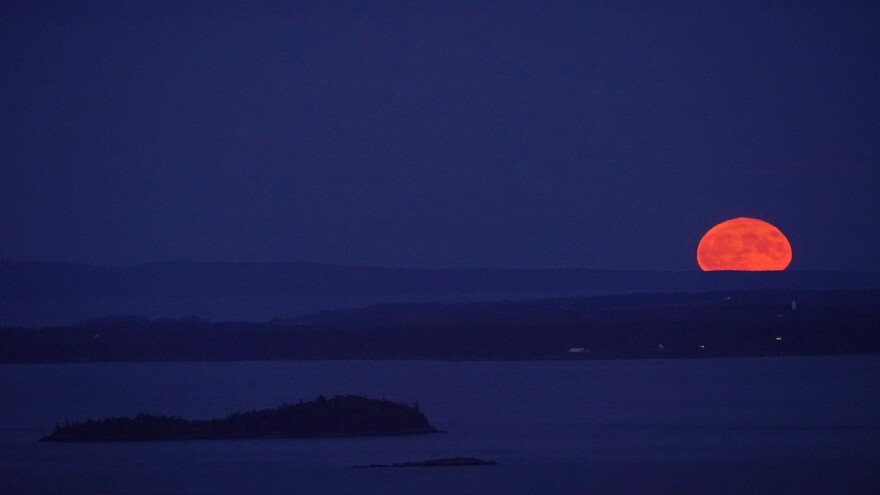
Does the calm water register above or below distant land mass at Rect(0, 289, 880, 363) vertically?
below

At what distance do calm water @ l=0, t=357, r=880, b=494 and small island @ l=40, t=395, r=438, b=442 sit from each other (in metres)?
0.45

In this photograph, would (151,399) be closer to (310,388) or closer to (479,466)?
(310,388)

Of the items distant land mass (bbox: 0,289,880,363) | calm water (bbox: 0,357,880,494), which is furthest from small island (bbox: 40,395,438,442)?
distant land mass (bbox: 0,289,880,363)

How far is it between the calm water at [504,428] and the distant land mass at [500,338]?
1057 mm

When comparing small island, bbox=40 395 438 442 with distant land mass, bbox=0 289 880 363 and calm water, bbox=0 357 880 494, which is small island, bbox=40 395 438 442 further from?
distant land mass, bbox=0 289 880 363

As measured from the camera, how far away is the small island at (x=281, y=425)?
3688 centimetres

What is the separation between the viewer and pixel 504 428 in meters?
47.8

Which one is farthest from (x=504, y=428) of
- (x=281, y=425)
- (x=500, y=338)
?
(x=500, y=338)

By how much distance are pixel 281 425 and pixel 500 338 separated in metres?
44.5

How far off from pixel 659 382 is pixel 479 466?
3348 cm

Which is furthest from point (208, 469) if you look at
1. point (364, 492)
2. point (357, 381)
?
point (357, 381)

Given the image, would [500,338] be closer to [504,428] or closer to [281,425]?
[504,428]

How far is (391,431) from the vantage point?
37.5m

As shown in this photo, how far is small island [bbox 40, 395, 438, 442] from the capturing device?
3688 centimetres
